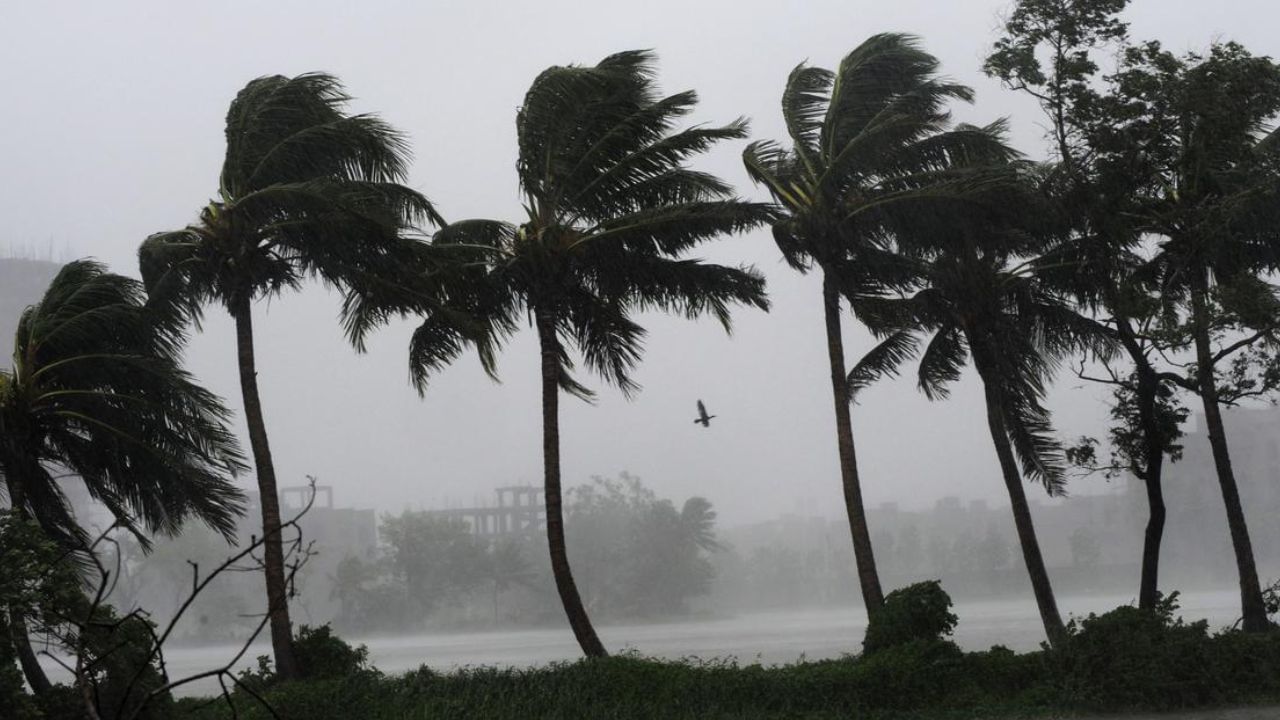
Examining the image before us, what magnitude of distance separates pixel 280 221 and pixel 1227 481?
15.7 meters

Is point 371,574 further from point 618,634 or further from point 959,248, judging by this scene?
point 959,248

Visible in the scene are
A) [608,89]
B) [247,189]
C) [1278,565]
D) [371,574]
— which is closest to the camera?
[247,189]

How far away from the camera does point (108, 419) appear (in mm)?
18797

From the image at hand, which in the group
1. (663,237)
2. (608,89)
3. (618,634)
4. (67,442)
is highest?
(608,89)

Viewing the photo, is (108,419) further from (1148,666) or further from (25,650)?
(1148,666)

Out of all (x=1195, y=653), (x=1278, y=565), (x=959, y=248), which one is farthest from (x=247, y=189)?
(x=1278, y=565)

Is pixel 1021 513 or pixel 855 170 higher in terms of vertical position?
pixel 855 170

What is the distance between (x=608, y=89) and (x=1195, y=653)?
11.6 m

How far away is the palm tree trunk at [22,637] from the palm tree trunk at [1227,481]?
16.8m

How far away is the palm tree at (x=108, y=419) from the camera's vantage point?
18438 mm

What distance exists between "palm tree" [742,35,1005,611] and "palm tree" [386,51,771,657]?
3.53 ft

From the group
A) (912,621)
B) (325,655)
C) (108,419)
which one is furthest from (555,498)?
(108,419)

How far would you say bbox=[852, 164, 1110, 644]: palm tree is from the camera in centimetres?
2161

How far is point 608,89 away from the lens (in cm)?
2030
